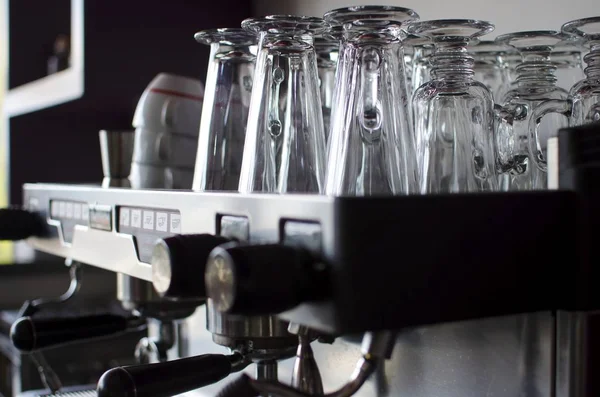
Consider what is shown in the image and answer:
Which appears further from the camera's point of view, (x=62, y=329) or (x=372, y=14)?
(x=62, y=329)

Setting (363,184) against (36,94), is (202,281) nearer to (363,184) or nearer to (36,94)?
(363,184)

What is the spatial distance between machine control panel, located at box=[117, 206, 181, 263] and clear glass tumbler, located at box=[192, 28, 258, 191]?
6 cm

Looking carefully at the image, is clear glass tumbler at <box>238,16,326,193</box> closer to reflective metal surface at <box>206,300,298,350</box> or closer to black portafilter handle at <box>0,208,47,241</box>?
reflective metal surface at <box>206,300,298,350</box>

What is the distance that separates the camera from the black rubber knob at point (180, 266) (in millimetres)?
407

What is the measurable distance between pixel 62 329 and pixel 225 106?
304 mm

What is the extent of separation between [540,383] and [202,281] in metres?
0.23

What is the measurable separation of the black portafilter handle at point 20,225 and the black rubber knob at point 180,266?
501 mm

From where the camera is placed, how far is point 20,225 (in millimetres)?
875

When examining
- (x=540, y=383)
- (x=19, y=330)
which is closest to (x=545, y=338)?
(x=540, y=383)

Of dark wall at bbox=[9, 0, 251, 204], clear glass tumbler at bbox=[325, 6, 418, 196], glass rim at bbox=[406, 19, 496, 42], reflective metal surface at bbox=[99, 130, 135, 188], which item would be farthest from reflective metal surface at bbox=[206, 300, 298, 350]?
dark wall at bbox=[9, 0, 251, 204]

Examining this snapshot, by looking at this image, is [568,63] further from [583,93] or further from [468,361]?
[468,361]

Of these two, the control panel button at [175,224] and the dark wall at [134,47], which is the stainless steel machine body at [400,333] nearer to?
the control panel button at [175,224]

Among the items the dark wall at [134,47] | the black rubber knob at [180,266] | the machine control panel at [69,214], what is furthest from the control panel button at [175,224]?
the dark wall at [134,47]

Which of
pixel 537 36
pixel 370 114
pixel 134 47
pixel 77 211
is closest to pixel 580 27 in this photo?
pixel 537 36
